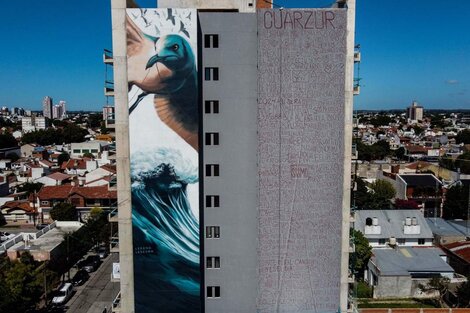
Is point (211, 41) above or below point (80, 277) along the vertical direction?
above

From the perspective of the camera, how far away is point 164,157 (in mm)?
14820

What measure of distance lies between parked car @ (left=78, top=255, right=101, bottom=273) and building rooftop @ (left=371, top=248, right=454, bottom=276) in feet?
73.6

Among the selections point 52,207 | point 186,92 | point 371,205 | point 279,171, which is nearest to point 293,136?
point 279,171

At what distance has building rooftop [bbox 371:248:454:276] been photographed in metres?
28.8

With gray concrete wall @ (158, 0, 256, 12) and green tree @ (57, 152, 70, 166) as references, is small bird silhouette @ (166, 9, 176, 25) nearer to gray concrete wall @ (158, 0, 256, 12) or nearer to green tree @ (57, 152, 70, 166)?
gray concrete wall @ (158, 0, 256, 12)

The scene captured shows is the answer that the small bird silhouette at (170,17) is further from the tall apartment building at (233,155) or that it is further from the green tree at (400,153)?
the green tree at (400,153)

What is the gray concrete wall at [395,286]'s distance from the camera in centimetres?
2828

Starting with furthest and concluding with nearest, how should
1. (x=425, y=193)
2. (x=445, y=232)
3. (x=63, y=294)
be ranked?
(x=425, y=193), (x=445, y=232), (x=63, y=294)

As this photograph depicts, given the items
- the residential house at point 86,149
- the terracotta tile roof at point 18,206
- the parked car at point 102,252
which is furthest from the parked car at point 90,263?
the residential house at point 86,149

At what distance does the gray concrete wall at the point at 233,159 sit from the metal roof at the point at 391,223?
2040 cm

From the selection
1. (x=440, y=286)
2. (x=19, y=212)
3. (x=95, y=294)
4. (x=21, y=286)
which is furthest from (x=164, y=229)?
(x=19, y=212)

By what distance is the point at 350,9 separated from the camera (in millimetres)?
14961

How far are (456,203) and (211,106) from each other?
39.5 m

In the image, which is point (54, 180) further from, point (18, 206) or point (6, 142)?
point (6, 142)
